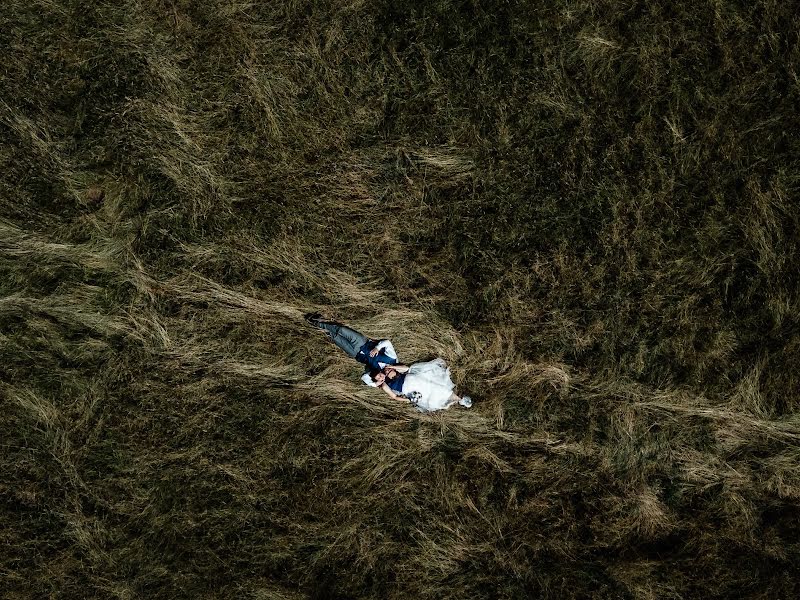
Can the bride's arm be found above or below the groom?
below

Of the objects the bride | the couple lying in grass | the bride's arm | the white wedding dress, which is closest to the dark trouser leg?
the couple lying in grass

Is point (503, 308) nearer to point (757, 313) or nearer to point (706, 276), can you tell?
point (706, 276)

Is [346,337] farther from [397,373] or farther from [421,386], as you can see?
[421,386]

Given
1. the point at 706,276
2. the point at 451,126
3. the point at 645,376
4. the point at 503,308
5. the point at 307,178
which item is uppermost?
the point at 451,126

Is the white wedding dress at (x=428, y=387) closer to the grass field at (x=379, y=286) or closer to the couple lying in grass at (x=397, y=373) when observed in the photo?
the couple lying in grass at (x=397, y=373)

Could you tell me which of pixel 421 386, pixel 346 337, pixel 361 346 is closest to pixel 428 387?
pixel 421 386

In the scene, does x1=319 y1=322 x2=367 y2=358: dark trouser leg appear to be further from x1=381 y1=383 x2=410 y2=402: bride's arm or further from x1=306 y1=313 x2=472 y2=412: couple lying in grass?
x1=381 y1=383 x2=410 y2=402: bride's arm

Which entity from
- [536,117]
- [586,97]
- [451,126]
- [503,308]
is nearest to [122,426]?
[503,308]
